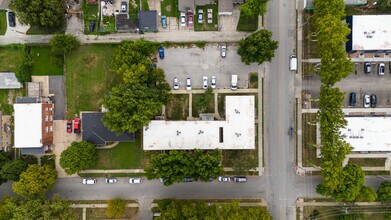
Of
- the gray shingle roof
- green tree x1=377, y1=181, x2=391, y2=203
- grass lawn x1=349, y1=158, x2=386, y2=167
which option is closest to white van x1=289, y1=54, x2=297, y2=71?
grass lawn x1=349, y1=158, x2=386, y2=167

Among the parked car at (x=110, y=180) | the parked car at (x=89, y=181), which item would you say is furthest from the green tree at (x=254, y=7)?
the parked car at (x=89, y=181)

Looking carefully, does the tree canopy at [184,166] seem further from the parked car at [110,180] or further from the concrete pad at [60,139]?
the concrete pad at [60,139]

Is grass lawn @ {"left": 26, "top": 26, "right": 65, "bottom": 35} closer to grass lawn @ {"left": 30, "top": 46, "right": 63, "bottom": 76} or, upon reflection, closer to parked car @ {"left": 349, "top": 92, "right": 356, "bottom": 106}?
grass lawn @ {"left": 30, "top": 46, "right": 63, "bottom": 76}

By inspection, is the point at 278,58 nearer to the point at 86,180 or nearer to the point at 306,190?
the point at 306,190

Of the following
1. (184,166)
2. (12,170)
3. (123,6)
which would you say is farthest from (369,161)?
(12,170)

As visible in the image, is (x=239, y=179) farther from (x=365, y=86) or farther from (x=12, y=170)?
(x=12, y=170)

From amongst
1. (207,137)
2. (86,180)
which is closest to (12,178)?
(86,180)
